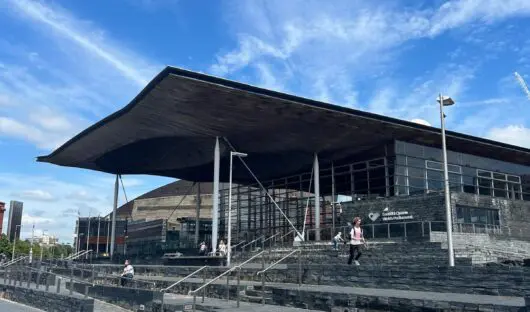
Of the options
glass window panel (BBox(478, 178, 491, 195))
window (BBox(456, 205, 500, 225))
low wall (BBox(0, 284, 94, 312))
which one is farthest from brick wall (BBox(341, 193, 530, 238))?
low wall (BBox(0, 284, 94, 312))

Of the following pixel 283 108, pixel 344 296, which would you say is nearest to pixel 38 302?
pixel 344 296

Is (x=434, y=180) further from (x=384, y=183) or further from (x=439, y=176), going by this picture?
(x=384, y=183)

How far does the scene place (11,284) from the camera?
75.6 feet

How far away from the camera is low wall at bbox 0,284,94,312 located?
14074 mm

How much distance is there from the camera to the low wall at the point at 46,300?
14.1 metres

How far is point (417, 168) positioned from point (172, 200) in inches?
2479

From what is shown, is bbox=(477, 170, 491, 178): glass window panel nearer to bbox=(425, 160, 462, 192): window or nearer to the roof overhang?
the roof overhang

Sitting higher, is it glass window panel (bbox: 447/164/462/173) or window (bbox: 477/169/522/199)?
glass window panel (bbox: 447/164/462/173)

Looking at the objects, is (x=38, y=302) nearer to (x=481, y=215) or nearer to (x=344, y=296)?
(x=344, y=296)

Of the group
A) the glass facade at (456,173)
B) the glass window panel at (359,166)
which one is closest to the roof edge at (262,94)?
the glass facade at (456,173)

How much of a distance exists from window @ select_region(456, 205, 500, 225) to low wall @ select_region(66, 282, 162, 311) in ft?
53.3

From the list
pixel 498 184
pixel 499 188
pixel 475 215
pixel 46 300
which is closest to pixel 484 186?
pixel 499 188

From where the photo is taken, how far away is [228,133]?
107 feet

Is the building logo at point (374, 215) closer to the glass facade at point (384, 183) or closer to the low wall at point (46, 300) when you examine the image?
the glass facade at point (384, 183)
